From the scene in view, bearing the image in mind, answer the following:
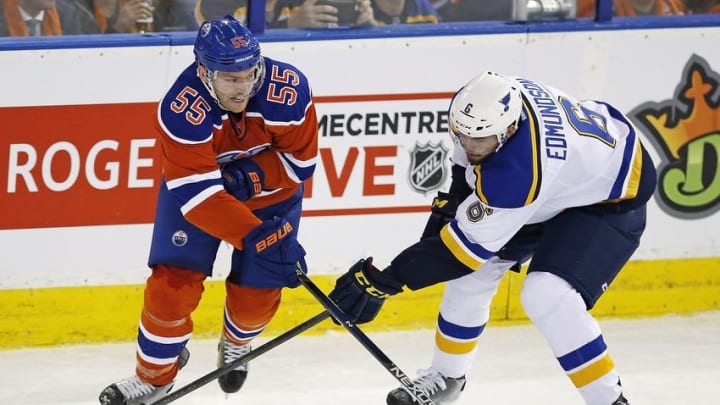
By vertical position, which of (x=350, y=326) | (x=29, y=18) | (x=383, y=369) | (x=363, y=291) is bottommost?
(x=383, y=369)

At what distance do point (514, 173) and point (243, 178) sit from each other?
79 centimetres

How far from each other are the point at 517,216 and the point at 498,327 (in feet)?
5.11

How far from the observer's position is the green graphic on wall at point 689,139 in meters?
5.23

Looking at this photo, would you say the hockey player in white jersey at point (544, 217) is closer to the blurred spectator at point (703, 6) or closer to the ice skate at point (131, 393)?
the ice skate at point (131, 393)

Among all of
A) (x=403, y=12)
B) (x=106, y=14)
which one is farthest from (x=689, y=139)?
(x=106, y=14)

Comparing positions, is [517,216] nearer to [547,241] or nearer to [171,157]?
[547,241]

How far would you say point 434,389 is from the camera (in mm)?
4227

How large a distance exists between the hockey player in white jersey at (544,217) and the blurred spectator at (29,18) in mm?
1425

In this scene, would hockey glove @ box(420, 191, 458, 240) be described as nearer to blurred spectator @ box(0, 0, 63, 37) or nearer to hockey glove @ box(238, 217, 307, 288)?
hockey glove @ box(238, 217, 307, 288)

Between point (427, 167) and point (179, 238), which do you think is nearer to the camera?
point (179, 238)

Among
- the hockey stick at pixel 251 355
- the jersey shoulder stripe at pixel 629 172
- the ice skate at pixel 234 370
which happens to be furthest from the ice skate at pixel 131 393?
the jersey shoulder stripe at pixel 629 172

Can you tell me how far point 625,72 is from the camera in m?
5.19

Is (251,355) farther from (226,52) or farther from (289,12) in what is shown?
(289,12)

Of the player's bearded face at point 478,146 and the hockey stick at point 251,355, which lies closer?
the player's bearded face at point 478,146
